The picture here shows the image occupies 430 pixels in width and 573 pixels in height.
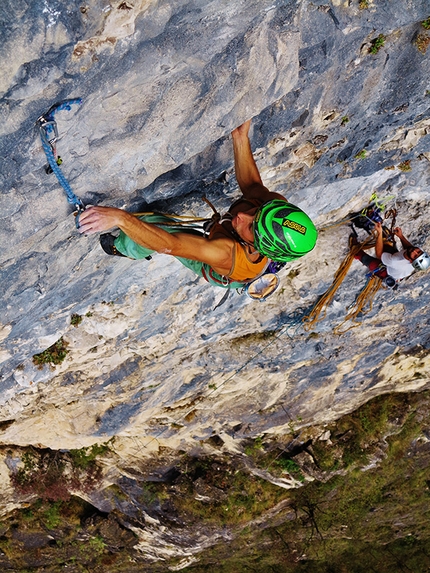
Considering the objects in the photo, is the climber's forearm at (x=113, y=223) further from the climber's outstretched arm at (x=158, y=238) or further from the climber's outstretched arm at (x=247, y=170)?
the climber's outstretched arm at (x=247, y=170)

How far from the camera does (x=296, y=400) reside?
8.65m

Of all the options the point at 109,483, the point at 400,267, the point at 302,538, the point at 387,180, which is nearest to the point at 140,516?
the point at 109,483

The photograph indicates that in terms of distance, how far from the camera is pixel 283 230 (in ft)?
10.1

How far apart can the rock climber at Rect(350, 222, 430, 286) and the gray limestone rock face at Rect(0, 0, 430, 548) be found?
0.33 m

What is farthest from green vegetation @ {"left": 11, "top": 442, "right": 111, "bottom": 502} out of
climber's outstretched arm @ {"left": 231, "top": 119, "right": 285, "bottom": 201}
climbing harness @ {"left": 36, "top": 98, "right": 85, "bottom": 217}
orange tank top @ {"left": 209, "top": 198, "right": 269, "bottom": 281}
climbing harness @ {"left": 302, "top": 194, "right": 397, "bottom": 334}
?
climbing harness @ {"left": 36, "top": 98, "right": 85, "bottom": 217}

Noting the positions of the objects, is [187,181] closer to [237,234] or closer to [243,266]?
[237,234]

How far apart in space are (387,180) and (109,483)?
799 cm

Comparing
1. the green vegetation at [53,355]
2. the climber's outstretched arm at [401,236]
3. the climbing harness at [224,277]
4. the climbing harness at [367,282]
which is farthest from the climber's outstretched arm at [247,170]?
the green vegetation at [53,355]

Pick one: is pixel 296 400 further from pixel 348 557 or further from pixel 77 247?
pixel 348 557

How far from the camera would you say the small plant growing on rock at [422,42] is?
351 centimetres

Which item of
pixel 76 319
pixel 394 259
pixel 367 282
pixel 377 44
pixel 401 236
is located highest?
pixel 377 44

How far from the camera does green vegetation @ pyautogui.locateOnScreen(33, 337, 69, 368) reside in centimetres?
585

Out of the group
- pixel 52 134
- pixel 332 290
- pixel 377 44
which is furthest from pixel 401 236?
pixel 52 134

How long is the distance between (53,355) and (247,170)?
3.51m
